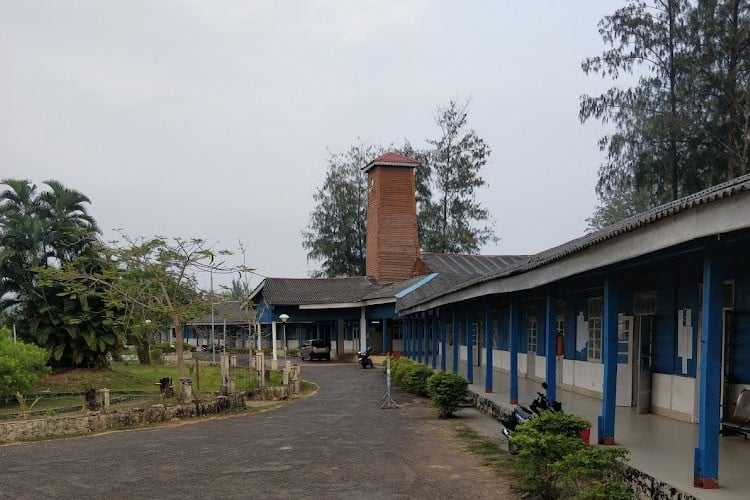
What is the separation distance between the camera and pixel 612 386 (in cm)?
837

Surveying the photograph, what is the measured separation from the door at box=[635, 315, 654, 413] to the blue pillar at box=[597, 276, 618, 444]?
3212 millimetres

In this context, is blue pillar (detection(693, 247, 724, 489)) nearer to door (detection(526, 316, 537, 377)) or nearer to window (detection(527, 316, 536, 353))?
door (detection(526, 316, 537, 377))

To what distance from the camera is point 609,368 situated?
8.47 metres

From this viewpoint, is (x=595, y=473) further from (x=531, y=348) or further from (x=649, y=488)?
(x=531, y=348)

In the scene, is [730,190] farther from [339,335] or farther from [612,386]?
[339,335]

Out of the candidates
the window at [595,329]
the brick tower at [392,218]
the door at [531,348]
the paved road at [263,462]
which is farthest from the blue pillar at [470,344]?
the brick tower at [392,218]

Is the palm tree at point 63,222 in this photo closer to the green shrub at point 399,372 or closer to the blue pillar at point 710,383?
the green shrub at point 399,372

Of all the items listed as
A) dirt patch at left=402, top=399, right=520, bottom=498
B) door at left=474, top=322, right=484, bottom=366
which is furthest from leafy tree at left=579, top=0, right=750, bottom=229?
dirt patch at left=402, top=399, right=520, bottom=498

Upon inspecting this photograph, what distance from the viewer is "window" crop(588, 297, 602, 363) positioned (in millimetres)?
14062

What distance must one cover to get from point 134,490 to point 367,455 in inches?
132

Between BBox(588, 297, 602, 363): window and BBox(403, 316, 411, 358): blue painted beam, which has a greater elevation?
BBox(588, 297, 602, 363): window

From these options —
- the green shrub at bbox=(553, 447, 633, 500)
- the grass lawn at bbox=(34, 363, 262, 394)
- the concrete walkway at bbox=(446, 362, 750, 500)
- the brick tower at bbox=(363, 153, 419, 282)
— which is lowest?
the grass lawn at bbox=(34, 363, 262, 394)

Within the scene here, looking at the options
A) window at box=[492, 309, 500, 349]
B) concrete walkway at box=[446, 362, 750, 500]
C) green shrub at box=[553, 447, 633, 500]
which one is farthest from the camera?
window at box=[492, 309, 500, 349]

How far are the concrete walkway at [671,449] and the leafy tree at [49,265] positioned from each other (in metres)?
16.7
